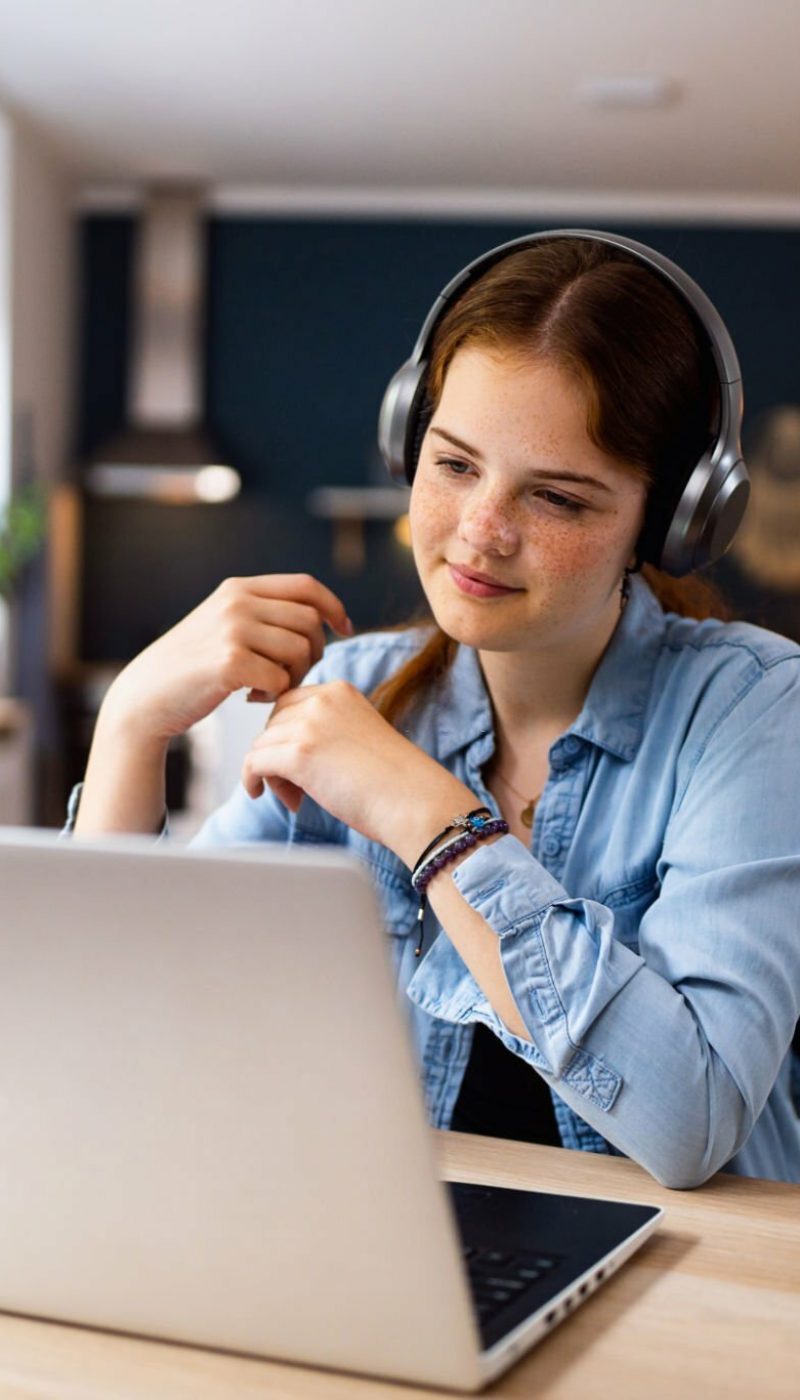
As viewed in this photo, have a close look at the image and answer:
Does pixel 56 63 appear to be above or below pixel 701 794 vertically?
above

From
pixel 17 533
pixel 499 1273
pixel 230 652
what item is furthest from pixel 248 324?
pixel 499 1273

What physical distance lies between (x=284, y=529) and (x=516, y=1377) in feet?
20.0

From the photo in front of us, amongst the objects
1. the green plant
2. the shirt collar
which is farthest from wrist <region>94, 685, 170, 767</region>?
the green plant

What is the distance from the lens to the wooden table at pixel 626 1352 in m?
0.65

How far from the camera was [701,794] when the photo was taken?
1.17m

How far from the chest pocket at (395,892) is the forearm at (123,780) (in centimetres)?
20

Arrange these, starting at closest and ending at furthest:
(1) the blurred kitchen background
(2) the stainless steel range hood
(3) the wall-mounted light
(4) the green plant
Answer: (4) the green plant → (1) the blurred kitchen background → (3) the wall-mounted light → (2) the stainless steel range hood

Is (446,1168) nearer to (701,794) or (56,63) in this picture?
(701,794)

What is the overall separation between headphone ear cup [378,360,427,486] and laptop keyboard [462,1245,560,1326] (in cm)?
75

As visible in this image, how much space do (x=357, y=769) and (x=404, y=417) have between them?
374 mm

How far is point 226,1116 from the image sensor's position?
2.07ft

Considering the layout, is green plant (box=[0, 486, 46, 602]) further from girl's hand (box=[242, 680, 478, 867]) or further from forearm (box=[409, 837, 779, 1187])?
forearm (box=[409, 837, 779, 1187])

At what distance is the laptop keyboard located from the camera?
0.71m

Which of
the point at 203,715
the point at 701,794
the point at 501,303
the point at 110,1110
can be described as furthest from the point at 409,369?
the point at 110,1110
